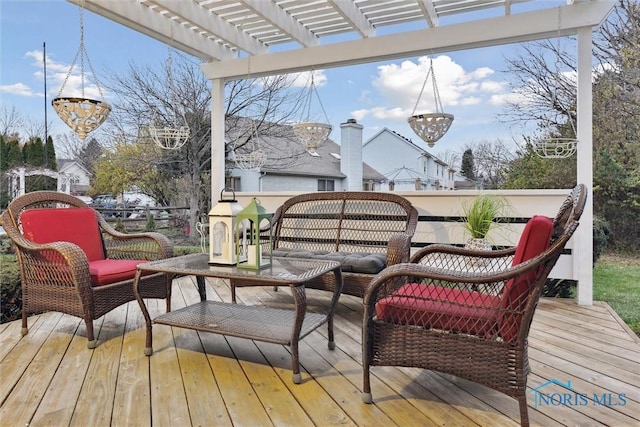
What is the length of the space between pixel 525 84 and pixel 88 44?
520cm

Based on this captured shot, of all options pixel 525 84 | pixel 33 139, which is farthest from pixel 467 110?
pixel 33 139

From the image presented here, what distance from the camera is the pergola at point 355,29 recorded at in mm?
3564

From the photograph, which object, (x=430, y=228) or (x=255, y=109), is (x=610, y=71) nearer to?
(x=430, y=228)

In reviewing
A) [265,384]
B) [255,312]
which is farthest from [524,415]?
[255,312]

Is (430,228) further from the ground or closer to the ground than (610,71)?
closer to the ground

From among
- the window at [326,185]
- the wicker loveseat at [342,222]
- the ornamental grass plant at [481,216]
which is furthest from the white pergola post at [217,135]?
the ornamental grass plant at [481,216]

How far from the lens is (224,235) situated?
8.49ft

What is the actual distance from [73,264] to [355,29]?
3.27 m

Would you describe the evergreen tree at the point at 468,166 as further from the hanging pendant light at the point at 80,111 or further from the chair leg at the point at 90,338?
the chair leg at the point at 90,338

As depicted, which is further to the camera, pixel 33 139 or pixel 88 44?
pixel 88 44

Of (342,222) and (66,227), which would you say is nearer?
(66,227)

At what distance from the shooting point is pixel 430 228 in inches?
166

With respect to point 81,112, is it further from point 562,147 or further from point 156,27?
point 562,147

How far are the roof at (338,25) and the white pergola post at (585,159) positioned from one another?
25 cm
